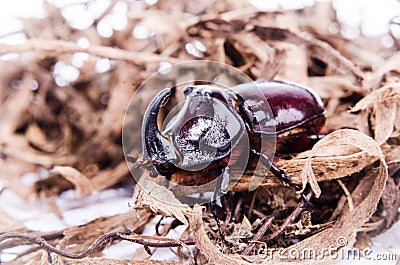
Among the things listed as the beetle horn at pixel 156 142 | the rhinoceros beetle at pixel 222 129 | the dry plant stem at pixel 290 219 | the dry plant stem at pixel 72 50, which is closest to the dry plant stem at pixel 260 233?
the dry plant stem at pixel 290 219

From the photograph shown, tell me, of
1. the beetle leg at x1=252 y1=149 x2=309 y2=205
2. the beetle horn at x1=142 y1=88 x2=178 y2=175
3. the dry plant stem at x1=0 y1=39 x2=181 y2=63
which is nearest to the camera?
the beetle horn at x1=142 y1=88 x2=178 y2=175

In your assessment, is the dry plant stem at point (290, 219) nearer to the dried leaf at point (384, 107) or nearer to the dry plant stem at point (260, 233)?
the dry plant stem at point (260, 233)

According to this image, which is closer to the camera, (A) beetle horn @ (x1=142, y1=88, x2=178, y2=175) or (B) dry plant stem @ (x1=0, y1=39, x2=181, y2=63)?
(A) beetle horn @ (x1=142, y1=88, x2=178, y2=175)

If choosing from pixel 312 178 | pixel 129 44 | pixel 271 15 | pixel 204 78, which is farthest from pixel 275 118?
pixel 129 44

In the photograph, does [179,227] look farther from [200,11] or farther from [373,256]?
[200,11]

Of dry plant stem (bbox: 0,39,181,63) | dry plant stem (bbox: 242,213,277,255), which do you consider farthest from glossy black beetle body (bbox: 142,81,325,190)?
dry plant stem (bbox: 0,39,181,63)

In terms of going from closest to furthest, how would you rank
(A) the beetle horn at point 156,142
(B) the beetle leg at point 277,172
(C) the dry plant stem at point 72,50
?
1. (A) the beetle horn at point 156,142
2. (B) the beetle leg at point 277,172
3. (C) the dry plant stem at point 72,50

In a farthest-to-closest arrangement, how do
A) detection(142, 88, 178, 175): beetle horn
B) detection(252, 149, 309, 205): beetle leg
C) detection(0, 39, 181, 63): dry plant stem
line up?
detection(0, 39, 181, 63): dry plant stem
detection(252, 149, 309, 205): beetle leg
detection(142, 88, 178, 175): beetle horn

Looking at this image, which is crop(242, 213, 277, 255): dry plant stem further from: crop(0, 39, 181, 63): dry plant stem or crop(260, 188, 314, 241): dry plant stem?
crop(0, 39, 181, 63): dry plant stem
